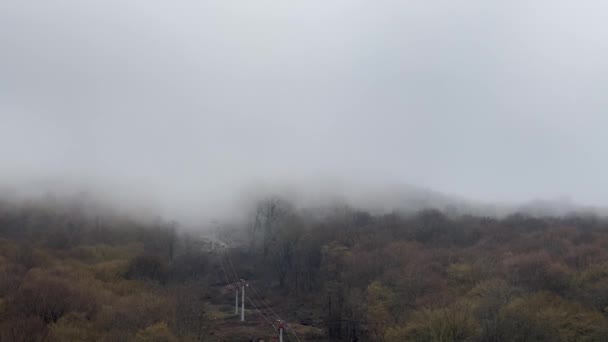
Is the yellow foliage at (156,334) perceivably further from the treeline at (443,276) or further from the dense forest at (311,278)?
the treeline at (443,276)

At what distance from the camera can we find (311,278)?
9750cm

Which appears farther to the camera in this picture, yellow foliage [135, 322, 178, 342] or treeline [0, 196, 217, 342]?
treeline [0, 196, 217, 342]

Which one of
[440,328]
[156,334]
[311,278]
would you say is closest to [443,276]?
[440,328]

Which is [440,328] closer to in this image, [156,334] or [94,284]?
[156,334]

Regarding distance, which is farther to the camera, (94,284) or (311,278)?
(311,278)

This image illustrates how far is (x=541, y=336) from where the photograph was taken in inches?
1615

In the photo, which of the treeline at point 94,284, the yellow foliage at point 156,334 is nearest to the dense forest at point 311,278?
the yellow foliage at point 156,334

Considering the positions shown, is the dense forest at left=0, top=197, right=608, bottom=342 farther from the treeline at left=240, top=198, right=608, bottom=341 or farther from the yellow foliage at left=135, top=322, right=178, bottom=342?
the treeline at left=240, top=198, right=608, bottom=341

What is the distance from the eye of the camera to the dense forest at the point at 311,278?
42.3 meters

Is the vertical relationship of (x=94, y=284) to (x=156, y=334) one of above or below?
below

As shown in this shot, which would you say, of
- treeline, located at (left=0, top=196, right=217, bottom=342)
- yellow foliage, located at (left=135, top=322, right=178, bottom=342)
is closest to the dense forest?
yellow foliage, located at (left=135, top=322, right=178, bottom=342)

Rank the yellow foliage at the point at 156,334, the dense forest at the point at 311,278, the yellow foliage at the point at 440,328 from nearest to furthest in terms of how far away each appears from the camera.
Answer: the yellow foliage at the point at 156,334 < the yellow foliage at the point at 440,328 < the dense forest at the point at 311,278

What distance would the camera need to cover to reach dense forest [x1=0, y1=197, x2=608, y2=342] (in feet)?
139

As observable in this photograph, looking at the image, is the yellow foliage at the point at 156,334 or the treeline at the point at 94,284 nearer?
the yellow foliage at the point at 156,334
